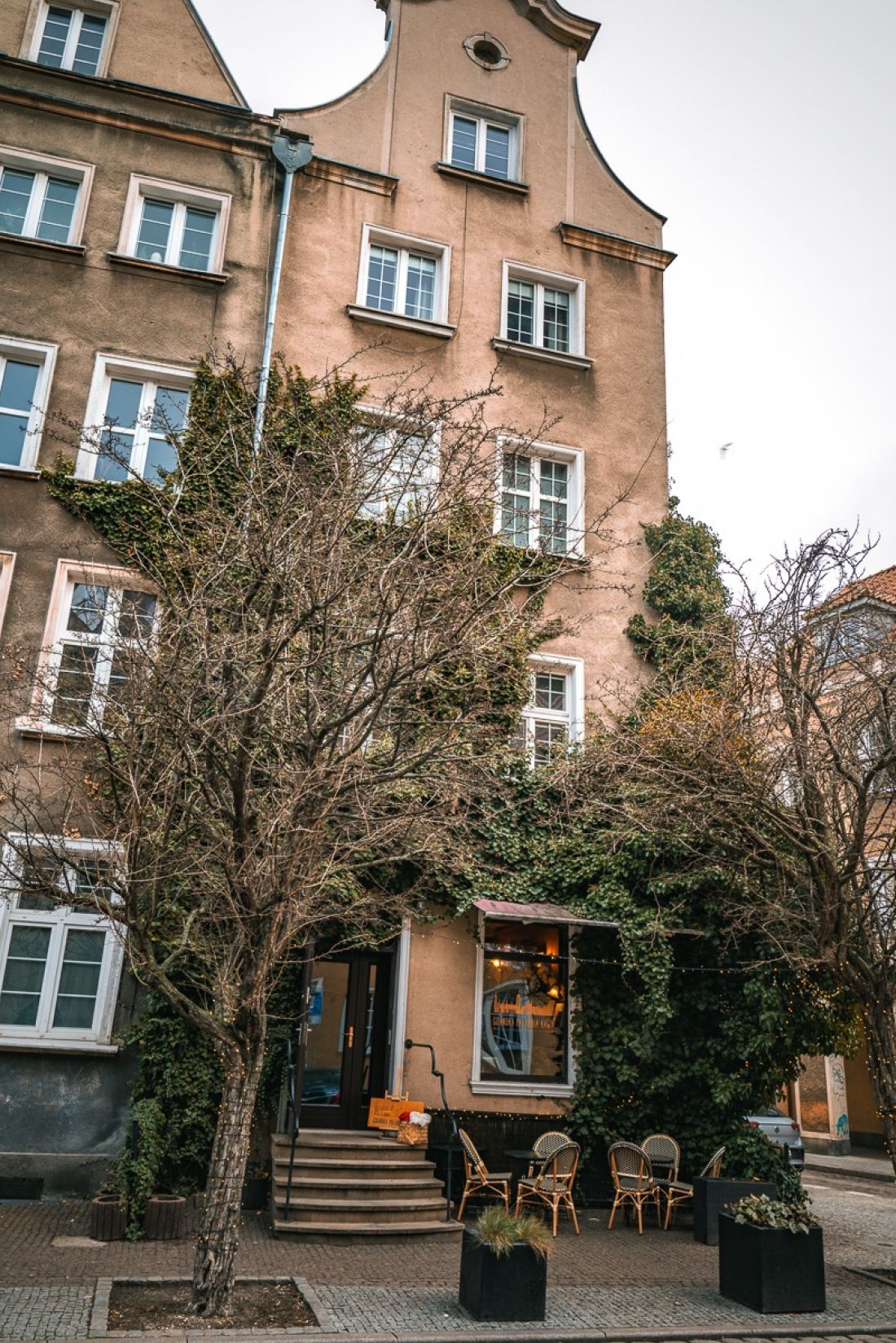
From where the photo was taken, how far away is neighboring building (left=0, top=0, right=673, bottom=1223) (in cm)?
1343

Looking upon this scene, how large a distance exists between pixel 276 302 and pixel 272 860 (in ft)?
→ 35.9

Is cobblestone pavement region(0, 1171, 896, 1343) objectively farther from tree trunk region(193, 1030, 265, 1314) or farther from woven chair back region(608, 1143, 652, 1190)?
tree trunk region(193, 1030, 265, 1314)

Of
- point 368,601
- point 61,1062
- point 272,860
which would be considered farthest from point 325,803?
point 61,1062

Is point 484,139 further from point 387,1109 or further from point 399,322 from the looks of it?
point 387,1109

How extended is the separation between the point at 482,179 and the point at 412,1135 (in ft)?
51.7

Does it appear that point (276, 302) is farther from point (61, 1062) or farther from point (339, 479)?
point (61, 1062)

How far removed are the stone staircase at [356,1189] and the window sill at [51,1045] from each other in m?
2.37

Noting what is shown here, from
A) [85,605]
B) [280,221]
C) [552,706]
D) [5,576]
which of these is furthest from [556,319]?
[5,576]

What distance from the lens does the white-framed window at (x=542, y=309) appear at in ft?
58.0

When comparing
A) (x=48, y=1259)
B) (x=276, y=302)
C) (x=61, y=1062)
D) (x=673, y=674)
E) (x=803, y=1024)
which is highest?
(x=276, y=302)

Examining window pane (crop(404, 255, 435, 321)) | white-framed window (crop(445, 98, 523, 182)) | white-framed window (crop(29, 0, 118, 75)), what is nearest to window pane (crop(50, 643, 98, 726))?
window pane (crop(404, 255, 435, 321))

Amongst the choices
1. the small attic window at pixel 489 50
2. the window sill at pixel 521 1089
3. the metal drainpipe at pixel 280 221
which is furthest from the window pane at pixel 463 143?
the window sill at pixel 521 1089

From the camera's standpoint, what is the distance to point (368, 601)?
947 cm

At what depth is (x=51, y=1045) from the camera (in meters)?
12.1
